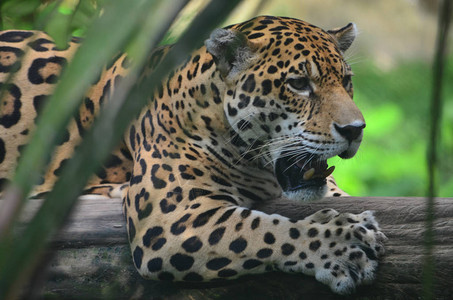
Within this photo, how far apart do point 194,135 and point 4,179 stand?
5.43 ft

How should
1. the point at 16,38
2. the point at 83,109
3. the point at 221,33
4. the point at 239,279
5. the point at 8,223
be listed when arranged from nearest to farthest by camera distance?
the point at 8,223
the point at 239,279
the point at 221,33
the point at 83,109
the point at 16,38

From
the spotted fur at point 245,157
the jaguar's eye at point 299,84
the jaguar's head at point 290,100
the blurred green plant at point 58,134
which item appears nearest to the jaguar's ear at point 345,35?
the spotted fur at point 245,157

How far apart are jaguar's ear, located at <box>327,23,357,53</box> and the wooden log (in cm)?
124

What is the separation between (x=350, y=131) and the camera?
358 centimetres

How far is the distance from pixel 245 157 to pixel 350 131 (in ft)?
2.75

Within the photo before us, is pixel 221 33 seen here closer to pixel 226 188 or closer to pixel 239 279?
pixel 226 188

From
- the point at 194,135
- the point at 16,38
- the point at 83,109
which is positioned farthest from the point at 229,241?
the point at 16,38

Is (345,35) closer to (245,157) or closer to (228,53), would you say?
(228,53)

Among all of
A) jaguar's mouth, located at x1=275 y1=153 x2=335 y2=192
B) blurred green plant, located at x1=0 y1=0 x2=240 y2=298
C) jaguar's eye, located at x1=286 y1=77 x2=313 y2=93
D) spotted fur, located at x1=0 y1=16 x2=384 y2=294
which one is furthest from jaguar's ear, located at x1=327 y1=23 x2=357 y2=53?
blurred green plant, located at x1=0 y1=0 x2=240 y2=298

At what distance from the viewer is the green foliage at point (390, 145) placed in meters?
10.2

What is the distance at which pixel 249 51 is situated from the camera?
155 inches

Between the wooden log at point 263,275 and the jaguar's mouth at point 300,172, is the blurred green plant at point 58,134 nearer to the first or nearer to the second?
the wooden log at point 263,275

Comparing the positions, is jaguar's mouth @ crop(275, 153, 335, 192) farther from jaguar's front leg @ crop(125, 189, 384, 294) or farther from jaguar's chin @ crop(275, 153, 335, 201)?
jaguar's front leg @ crop(125, 189, 384, 294)

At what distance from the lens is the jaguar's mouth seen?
3.88 meters
